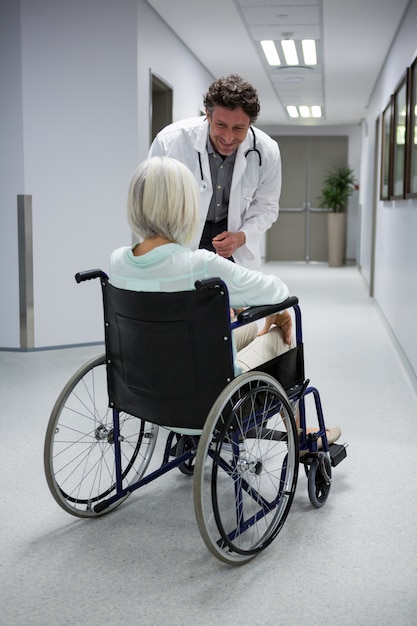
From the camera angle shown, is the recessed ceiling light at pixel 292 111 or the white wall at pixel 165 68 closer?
the white wall at pixel 165 68

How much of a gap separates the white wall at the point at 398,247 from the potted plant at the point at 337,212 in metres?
4.72

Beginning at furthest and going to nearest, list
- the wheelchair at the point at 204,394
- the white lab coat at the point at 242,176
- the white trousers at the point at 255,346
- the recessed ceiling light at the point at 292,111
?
the recessed ceiling light at the point at 292,111 → the white lab coat at the point at 242,176 → the white trousers at the point at 255,346 → the wheelchair at the point at 204,394

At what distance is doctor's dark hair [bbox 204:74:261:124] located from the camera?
2.62m

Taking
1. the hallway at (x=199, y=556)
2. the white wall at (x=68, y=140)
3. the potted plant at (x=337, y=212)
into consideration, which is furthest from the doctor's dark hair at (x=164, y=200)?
the potted plant at (x=337, y=212)

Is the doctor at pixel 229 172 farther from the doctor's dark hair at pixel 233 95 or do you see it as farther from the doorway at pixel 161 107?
the doorway at pixel 161 107

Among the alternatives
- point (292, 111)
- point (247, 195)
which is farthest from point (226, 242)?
point (292, 111)

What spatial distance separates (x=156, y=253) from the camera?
2039 millimetres

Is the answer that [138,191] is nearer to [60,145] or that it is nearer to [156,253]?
[156,253]

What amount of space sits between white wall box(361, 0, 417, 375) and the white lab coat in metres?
1.85

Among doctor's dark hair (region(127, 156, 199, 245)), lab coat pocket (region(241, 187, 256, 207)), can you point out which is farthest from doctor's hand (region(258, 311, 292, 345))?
lab coat pocket (region(241, 187, 256, 207))

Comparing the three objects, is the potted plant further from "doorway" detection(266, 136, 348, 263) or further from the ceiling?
the ceiling

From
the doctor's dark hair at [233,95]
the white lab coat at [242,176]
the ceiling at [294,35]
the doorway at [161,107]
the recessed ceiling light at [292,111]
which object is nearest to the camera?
the doctor's dark hair at [233,95]

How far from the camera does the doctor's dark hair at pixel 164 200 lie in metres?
2.01

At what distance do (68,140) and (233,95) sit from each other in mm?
2723
